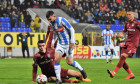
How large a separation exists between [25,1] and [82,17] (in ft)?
17.3

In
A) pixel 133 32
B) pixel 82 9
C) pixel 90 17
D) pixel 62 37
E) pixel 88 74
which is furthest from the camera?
pixel 82 9

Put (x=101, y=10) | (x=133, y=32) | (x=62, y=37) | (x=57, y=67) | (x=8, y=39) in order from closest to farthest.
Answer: (x=57, y=67) → (x=62, y=37) → (x=133, y=32) → (x=8, y=39) → (x=101, y=10)

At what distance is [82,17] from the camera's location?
1305 inches

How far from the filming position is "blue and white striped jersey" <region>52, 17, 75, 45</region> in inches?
367

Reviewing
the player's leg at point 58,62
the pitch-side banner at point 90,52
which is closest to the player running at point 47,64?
the player's leg at point 58,62

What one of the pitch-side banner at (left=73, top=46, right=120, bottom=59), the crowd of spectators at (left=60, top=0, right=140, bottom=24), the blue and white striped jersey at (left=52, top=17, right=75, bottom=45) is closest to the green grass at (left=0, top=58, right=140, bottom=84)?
the blue and white striped jersey at (left=52, top=17, right=75, bottom=45)

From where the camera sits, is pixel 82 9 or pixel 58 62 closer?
pixel 58 62

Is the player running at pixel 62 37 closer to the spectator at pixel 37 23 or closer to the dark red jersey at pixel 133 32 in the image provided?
the dark red jersey at pixel 133 32

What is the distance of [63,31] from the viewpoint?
9438 millimetres

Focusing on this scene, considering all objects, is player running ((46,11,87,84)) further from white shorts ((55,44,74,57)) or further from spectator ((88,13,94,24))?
spectator ((88,13,94,24))

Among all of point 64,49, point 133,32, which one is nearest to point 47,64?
point 64,49

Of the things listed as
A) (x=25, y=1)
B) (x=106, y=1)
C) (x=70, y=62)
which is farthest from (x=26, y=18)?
(x=70, y=62)

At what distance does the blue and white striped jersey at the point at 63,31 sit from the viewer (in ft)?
30.6

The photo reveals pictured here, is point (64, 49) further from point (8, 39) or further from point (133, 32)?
point (8, 39)
